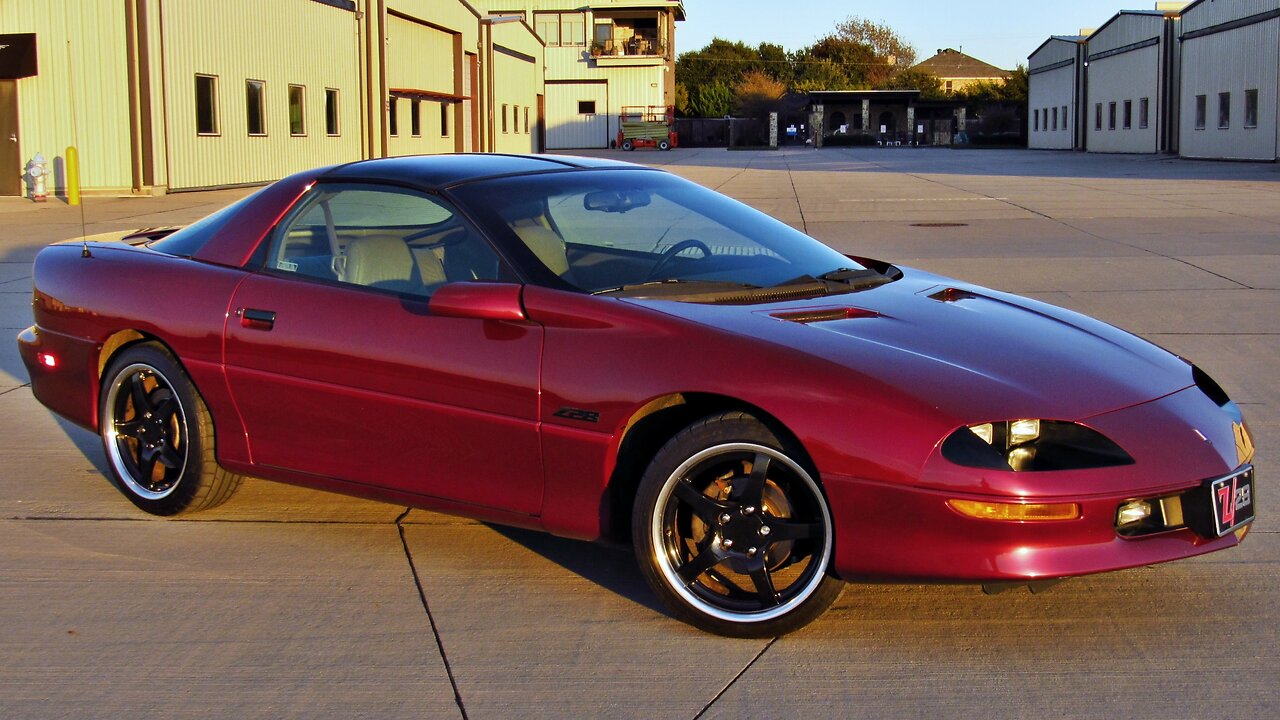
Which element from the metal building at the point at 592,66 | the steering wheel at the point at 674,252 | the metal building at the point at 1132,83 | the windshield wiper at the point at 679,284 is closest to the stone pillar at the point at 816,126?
the metal building at the point at 592,66

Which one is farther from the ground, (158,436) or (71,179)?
(71,179)

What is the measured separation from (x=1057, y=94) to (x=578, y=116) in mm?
25919

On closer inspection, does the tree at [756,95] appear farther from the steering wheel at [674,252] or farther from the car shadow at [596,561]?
the car shadow at [596,561]

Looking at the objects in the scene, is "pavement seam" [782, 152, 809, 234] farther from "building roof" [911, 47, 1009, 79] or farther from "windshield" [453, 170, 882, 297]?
"building roof" [911, 47, 1009, 79]

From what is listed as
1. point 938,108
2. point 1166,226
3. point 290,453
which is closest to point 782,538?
point 290,453

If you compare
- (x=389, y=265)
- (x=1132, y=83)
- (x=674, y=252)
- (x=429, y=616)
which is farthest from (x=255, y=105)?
(x=1132, y=83)

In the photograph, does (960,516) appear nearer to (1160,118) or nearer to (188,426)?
(188,426)

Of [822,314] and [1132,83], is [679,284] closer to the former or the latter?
[822,314]

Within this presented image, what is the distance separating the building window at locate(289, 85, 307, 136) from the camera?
31766 millimetres

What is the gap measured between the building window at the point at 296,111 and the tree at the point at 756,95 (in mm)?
59805

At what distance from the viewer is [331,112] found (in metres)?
34.6

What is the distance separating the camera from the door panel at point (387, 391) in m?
Result: 4.05

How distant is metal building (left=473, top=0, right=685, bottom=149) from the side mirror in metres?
68.7

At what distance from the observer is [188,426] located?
15.9 feet
